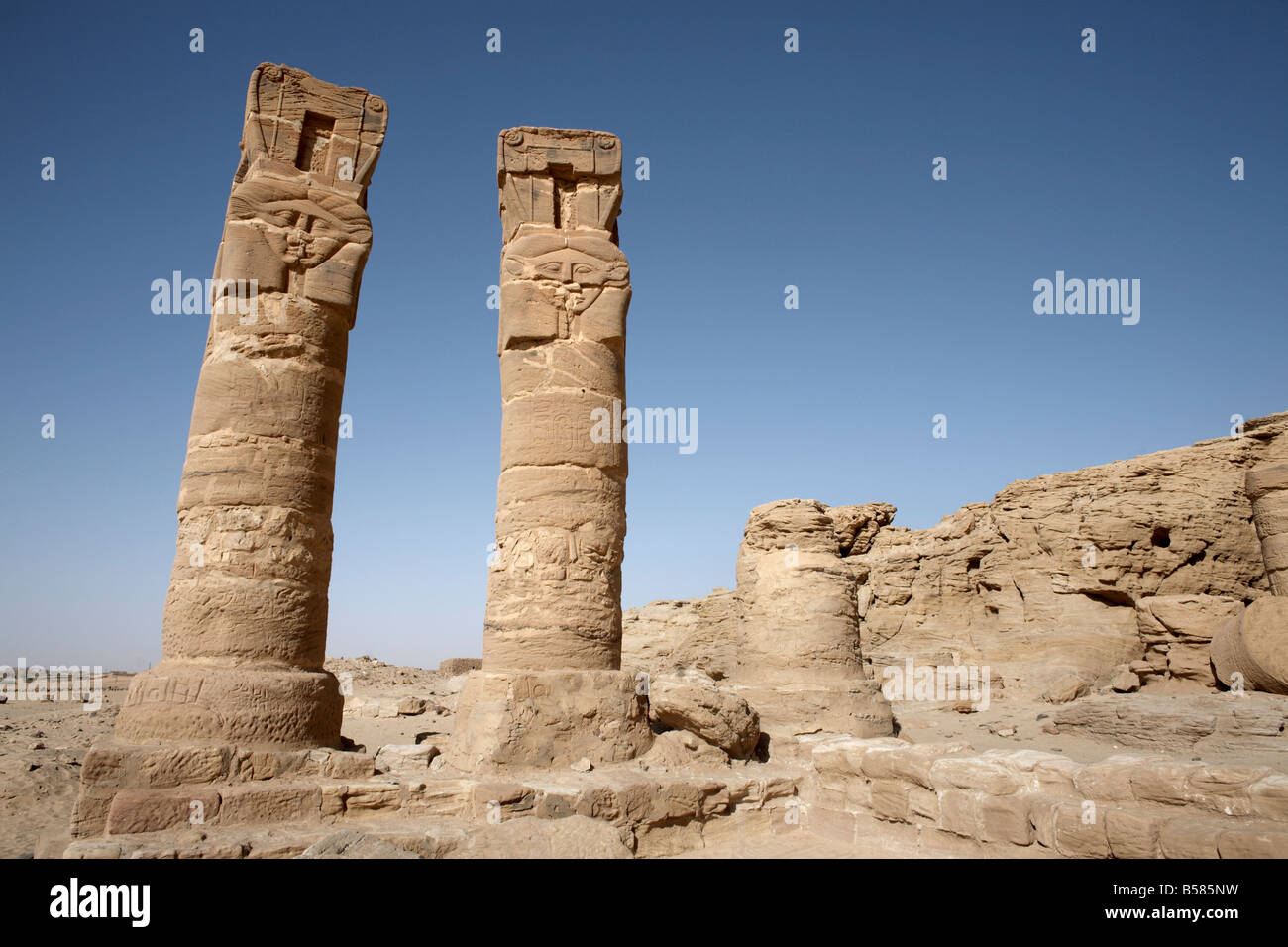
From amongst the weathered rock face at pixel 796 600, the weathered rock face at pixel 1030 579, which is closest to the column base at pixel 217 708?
the weathered rock face at pixel 1030 579

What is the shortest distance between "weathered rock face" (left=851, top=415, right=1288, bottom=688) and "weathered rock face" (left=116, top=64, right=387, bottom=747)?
50.2 feet

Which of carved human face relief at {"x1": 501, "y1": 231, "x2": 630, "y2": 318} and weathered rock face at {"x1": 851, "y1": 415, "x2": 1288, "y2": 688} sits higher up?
carved human face relief at {"x1": 501, "y1": 231, "x2": 630, "y2": 318}

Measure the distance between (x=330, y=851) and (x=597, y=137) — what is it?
6844mm

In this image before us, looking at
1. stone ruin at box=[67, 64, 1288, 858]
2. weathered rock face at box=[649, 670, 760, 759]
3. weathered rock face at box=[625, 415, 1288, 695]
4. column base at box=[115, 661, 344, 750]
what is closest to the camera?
stone ruin at box=[67, 64, 1288, 858]

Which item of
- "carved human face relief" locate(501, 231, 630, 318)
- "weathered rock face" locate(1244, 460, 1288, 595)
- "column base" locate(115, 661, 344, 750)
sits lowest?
"column base" locate(115, 661, 344, 750)

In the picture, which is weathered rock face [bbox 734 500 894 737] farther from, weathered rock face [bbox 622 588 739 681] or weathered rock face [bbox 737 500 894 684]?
weathered rock face [bbox 622 588 739 681]

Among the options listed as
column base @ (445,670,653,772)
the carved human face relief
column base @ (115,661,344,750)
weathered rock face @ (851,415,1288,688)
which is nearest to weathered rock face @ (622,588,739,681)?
weathered rock face @ (851,415,1288,688)

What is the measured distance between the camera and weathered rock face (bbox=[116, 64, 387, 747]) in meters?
6.19

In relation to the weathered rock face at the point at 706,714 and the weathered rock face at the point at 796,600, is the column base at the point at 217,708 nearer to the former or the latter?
the weathered rock face at the point at 706,714

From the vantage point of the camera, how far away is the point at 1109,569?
699 inches

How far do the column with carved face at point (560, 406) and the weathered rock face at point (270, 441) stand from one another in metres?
1.44

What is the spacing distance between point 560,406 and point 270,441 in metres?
2.49

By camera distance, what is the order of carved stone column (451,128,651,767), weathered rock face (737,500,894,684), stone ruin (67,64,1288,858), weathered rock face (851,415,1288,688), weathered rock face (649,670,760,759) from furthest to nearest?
1. weathered rock face (851,415,1288,688)
2. weathered rock face (737,500,894,684)
3. weathered rock face (649,670,760,759)
4. carved stone column (451,128,651,767)
5. stone ruin (67,64,1288,858)
